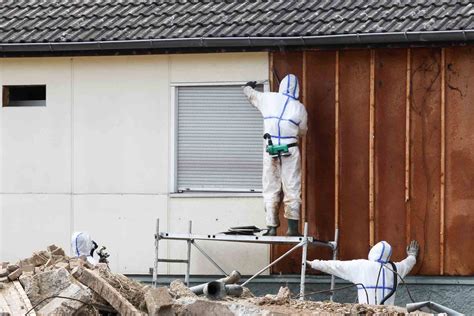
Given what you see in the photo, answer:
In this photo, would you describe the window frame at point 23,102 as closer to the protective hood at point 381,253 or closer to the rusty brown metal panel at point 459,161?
the protective hood at point 381,253

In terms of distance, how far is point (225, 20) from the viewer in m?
21.0

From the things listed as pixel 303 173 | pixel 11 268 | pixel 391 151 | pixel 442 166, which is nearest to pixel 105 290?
pixel 11 268

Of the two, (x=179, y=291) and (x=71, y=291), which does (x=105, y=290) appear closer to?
(x=71, y=291)

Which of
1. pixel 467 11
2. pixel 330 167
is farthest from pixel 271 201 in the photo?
pixel 467 11

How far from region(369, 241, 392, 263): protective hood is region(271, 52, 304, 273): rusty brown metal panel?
1.89 meters

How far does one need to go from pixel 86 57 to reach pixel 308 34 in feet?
10.7

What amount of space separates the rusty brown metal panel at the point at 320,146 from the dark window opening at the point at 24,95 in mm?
3879

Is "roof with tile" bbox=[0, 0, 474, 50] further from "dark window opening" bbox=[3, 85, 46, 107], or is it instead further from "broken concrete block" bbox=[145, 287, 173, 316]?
"broken concrete block" bbox=[145, 287, 173, 316]

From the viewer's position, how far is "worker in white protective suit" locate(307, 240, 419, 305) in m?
18.8

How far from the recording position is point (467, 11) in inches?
780

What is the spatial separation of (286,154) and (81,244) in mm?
2824

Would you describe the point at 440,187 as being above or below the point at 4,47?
below

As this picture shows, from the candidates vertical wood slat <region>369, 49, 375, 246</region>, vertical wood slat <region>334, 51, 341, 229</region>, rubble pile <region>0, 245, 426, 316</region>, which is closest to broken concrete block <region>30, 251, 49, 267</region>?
rubble pile <region>0, 245, 426, 316</region>

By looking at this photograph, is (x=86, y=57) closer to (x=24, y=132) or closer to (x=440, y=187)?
(x=24, y=132)
